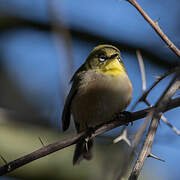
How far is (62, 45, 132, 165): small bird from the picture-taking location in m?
4.91

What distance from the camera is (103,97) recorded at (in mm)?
4895

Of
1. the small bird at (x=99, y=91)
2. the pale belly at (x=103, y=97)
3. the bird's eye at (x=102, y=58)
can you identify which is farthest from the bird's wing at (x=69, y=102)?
the bird's eye at (x=102, y=58)

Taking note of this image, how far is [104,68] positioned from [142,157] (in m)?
2.37

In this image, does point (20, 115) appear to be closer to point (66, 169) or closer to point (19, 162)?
point (66, 169)

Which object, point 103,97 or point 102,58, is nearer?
point 103,97

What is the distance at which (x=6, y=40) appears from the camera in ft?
32.4

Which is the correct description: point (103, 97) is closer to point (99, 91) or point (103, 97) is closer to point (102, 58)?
point (99, 91)

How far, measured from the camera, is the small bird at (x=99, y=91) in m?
4.91

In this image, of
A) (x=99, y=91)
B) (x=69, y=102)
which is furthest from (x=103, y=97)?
(x=69, y=102)

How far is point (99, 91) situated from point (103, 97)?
0.09 m

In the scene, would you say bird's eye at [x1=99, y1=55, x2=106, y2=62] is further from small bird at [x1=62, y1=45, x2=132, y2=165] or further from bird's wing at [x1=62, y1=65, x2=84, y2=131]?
bird's wing at [x1=62, y1=65, x2=84, y2=131]

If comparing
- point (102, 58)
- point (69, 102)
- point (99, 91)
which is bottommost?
point (69, 102)

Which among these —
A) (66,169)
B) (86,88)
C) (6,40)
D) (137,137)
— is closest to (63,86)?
(86,88)

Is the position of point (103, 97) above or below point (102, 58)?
below
